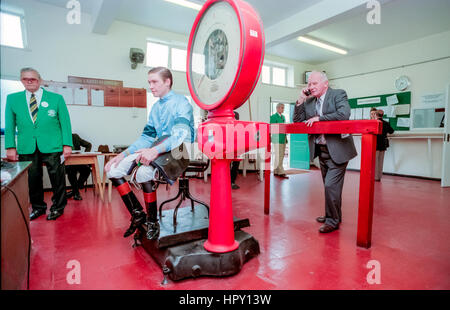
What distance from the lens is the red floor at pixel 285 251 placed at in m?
1.52

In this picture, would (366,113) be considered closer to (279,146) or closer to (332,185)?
(279,146)

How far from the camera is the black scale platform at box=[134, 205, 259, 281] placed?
1.51m

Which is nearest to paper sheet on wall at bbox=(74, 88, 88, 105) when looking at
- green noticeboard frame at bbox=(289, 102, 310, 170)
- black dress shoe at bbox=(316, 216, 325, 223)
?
black dress shoe at bbox=(316, 216, 325, 223)

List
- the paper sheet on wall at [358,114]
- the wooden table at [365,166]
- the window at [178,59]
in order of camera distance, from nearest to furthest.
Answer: the wooden table at [365,166]
the window at [178,59]
the paper sheet on wall at [358,114]

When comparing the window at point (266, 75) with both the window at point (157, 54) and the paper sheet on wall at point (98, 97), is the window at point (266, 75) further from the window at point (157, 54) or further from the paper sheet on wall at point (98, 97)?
the paper sheet on wall at point (98, 97)

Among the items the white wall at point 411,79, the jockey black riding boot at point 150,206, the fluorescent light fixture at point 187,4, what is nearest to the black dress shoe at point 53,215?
the jockey black riding boot at point 150,206

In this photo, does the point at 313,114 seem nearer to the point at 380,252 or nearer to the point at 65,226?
A: the point at 380,252

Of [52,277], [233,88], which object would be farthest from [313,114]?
[52,277]

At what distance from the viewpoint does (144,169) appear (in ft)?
5.49

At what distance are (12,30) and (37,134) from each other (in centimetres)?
255

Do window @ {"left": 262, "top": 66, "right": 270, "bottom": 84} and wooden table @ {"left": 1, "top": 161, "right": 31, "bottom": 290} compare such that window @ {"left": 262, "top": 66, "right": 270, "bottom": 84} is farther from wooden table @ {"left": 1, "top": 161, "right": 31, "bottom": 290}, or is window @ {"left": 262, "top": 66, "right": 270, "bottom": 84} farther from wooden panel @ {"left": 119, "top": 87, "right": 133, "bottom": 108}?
wooden table @ {"left": 1, "top": 161, "right": 31, "bottom": 290}

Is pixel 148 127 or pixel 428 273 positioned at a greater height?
pixel 148 127

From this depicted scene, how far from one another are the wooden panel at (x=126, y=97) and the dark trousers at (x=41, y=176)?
2.16 meters

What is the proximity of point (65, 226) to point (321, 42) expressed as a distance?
5917 mm
